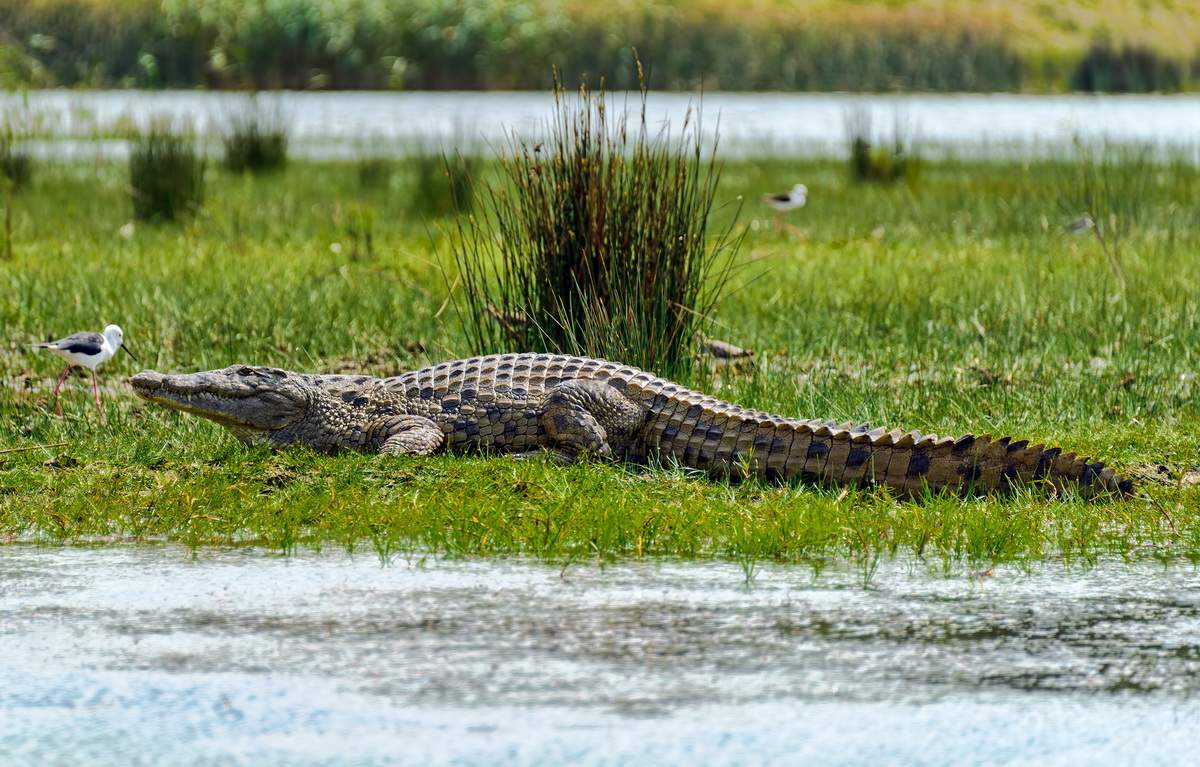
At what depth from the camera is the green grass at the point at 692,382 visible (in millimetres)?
5766

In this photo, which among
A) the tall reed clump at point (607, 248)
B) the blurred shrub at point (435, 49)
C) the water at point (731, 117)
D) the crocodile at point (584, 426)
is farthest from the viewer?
the blurred shrub at point (435, 49)

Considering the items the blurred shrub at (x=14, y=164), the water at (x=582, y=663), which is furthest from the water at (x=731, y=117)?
the water at (x=582, y=663)

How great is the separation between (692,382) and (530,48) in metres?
35.4

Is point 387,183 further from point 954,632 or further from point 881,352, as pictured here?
point 954,632

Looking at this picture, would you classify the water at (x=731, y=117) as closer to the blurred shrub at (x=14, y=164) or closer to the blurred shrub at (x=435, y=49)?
the blurred shrub at (x=435, y=49)

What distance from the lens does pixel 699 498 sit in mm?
6215

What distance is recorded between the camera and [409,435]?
271 inches

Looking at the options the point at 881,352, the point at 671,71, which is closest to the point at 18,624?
the point at 881,352

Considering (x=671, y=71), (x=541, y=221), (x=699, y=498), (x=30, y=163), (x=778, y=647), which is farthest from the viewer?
(x=671, y=71)

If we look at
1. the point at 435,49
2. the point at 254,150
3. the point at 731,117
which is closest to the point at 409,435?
the point at 254,150

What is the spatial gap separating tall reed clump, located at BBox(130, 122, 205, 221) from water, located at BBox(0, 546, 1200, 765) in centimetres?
999

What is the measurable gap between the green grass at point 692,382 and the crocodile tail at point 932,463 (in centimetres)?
10

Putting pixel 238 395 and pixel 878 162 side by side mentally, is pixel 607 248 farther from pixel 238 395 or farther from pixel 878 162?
pixel 878 162

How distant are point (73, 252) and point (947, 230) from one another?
7.50m
